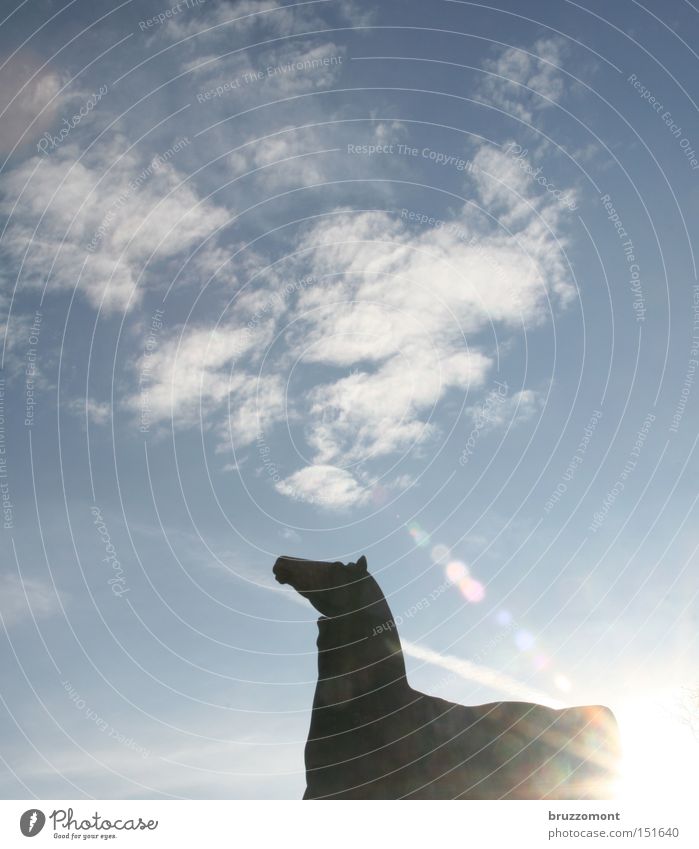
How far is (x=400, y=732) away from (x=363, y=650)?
2748 mm

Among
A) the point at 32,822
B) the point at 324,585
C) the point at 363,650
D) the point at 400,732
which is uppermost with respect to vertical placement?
the point at 324,585

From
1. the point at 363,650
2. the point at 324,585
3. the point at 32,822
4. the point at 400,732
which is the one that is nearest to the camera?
the point at 32,822

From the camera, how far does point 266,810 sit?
1212cm

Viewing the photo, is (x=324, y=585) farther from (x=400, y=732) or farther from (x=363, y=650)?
(x=400, y=732)

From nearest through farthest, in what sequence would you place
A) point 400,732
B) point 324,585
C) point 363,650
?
point 400,732 < point 363,650 < point 324,585

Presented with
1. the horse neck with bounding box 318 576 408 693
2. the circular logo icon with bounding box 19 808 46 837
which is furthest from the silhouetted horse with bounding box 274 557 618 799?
the circular logo icon with bounding box 19 808 46 837

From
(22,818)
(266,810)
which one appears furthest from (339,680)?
(22,818)

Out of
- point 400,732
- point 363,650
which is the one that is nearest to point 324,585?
point 363,650

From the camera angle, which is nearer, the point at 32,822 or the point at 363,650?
the point at 32,822

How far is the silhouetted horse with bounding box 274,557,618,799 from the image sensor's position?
18.5 metres

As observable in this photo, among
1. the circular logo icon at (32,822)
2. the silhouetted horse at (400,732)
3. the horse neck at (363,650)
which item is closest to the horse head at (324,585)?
the silhouetted horse at (400,732)

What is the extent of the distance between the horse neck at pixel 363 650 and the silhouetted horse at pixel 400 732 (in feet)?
0.11

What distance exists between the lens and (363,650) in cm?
2041

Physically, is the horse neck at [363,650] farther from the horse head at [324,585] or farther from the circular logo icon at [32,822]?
the circular logo icon at [32,822]
